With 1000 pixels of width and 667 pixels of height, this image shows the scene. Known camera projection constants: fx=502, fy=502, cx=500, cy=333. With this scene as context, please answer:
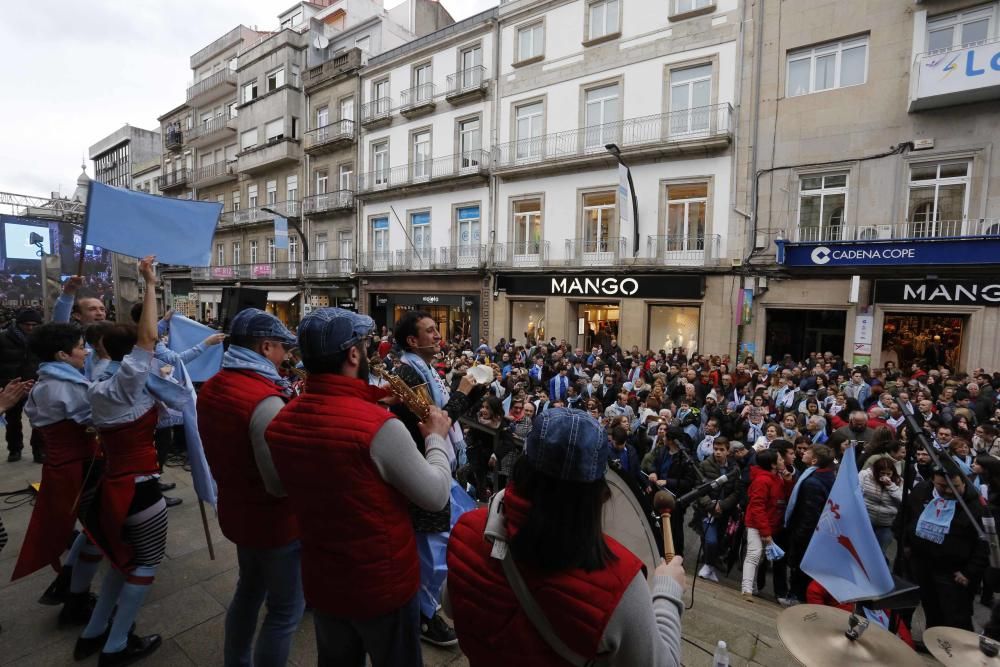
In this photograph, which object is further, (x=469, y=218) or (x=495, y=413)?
(x=469, y=218)

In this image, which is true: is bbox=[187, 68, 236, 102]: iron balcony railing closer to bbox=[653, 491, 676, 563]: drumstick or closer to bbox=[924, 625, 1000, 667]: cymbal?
bbox=[653, 491, 676, 563]: drumstick

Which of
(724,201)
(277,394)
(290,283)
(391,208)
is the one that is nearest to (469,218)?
(391,208)

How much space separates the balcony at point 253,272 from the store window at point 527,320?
14.2 m

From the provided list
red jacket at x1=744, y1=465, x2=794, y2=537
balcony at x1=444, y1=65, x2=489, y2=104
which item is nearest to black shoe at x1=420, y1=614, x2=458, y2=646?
red jacket at x1=744, y1=465, x2=794, y2=537

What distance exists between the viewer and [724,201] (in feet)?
49.9

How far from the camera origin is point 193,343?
5.19 meters

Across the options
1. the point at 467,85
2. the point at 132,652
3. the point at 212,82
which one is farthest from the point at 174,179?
the point at 132,652

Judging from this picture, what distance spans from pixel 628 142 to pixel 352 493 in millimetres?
17245

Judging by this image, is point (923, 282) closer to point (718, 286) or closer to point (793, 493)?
point (718, 286)

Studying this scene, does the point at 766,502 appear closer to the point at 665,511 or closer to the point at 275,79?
the point at 665,511

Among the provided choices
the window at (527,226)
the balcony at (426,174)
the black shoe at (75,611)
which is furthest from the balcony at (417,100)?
the black shoe at (75,611)

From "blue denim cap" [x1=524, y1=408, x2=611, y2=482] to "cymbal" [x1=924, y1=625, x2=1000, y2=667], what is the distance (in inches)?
91.0

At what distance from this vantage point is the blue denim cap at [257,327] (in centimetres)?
244

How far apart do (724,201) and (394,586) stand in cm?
1599
